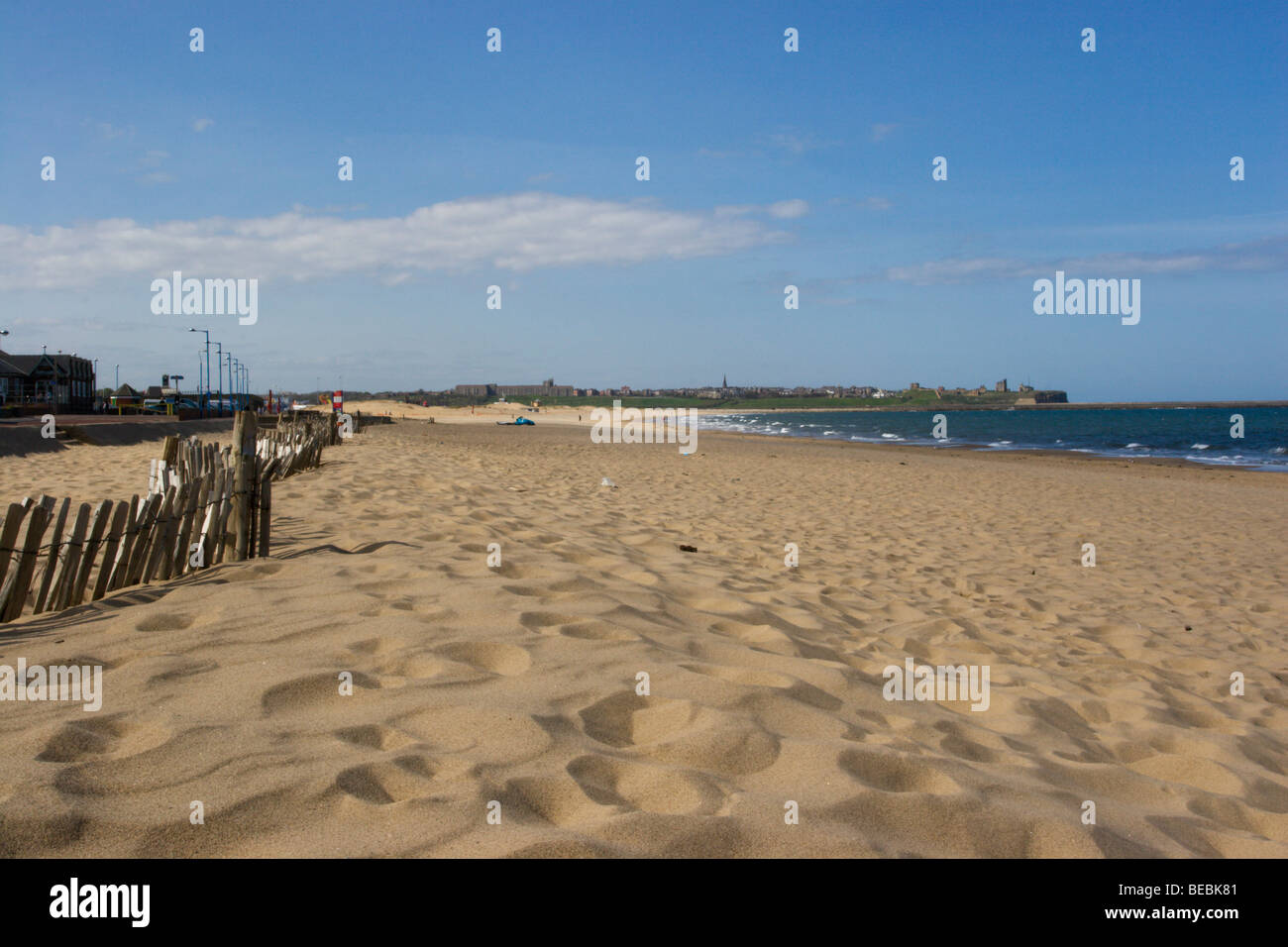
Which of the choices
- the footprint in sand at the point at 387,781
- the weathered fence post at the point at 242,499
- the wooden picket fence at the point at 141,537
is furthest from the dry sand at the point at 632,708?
the weathered fence post at the point at 242,499

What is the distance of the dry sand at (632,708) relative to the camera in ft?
7.25

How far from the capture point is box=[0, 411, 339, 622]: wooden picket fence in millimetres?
4102

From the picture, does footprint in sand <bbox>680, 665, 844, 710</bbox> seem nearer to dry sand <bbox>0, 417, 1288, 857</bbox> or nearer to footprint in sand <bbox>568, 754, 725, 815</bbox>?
dry sand <bbox>0, 417, 1288, 857</bbox>

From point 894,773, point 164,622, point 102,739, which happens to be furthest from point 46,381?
point 894,773

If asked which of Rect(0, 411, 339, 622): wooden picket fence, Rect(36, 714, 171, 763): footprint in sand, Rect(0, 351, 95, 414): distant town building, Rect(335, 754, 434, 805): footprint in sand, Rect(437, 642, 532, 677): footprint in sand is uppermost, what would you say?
Rect(0, 351, 95, 414): distant town building

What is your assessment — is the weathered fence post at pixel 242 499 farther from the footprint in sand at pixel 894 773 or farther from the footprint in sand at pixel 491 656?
the footprint in sand at pixel 894 773

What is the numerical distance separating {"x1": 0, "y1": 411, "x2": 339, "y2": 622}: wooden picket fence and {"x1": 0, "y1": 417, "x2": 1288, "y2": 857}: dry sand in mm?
209

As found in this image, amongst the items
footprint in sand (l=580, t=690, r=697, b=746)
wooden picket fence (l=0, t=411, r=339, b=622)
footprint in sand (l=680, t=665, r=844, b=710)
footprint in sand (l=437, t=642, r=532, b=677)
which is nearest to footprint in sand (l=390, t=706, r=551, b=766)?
footprint in sand (l=580, t=690, r=697, b=746)

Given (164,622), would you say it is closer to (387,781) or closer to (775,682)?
(387,781)

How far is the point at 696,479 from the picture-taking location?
15.3 meters

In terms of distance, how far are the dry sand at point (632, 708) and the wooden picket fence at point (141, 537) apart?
8.2 inches

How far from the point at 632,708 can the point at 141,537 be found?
10.9ft

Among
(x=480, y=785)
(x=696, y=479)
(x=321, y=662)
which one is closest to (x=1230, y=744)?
(x=480, y=785)
